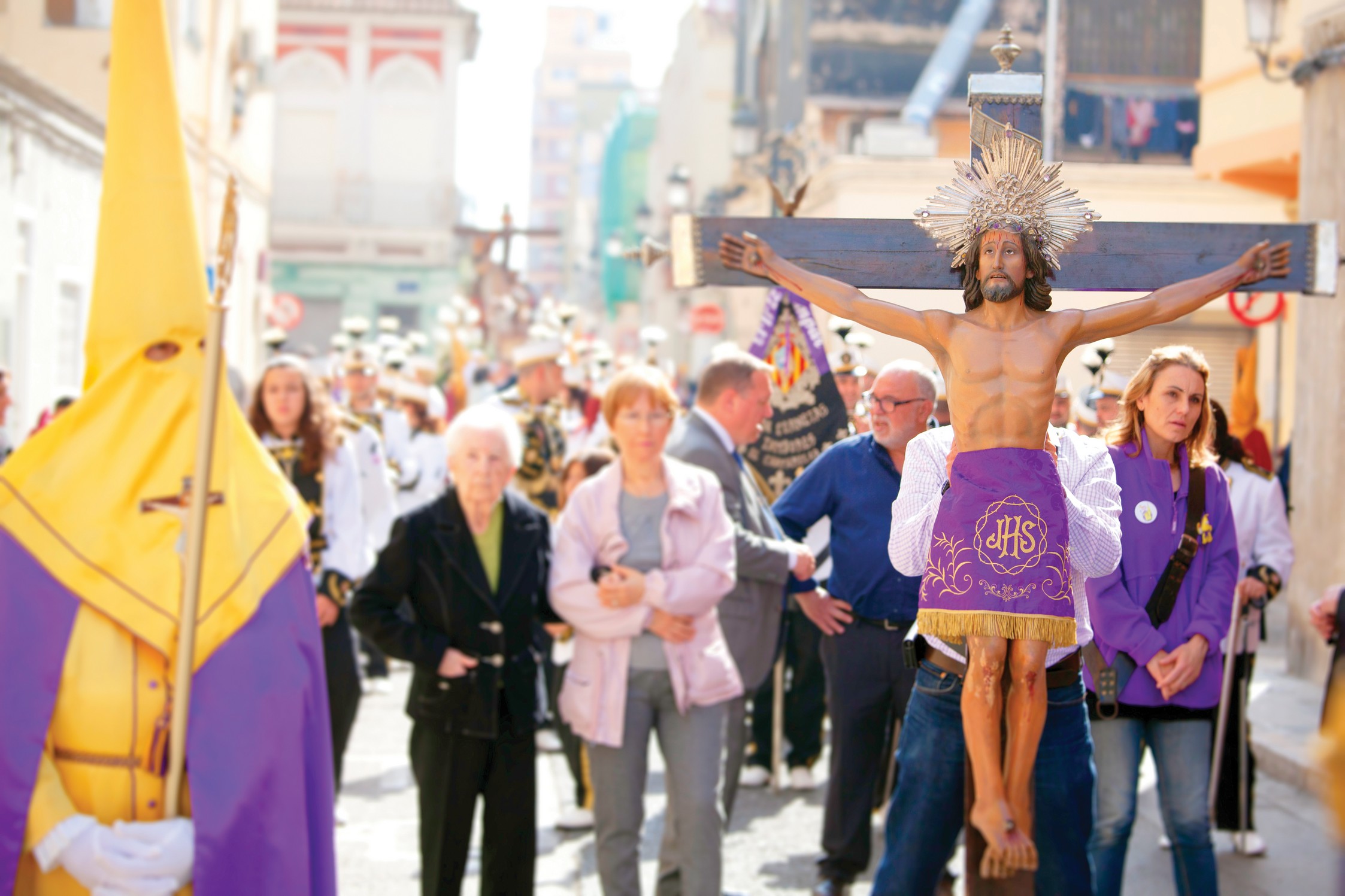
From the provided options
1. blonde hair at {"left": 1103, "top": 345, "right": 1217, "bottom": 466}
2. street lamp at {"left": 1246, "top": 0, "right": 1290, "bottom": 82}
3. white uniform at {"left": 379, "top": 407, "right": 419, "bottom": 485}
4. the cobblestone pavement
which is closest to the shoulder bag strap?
blonde hair at {"left": 1103, "top": 345, "right": 1217, "bottom": 466}

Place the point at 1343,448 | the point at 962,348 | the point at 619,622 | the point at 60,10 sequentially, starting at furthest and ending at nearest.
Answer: the point at 60,10
the point at 1343,448
the point at 619,622
the point at 962,348

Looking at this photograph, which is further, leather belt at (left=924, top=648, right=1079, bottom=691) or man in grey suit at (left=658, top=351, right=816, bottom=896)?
man in grey suit at (left=658, top=351, right=816, bottom=896)

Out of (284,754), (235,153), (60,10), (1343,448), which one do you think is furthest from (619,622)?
(235,153)

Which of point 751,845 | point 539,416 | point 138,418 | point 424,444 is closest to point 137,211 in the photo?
point 138,418

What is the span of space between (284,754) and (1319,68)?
8.39 meters

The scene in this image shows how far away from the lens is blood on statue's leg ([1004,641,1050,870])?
276cm

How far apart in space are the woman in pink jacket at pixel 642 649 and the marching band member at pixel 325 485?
59.1 inches

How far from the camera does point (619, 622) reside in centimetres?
471

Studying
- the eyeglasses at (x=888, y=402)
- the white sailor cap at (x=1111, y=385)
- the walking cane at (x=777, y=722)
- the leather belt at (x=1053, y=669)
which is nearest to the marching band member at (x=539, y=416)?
the walking cane at (x=777, y=722)

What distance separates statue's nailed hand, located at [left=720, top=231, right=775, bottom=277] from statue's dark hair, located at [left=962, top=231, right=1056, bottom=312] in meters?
0.47

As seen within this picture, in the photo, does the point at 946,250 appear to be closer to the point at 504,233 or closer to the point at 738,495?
the point at 738,495

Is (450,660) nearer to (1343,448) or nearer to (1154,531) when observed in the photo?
(1154,531)

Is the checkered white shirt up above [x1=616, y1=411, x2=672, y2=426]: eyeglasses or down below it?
below

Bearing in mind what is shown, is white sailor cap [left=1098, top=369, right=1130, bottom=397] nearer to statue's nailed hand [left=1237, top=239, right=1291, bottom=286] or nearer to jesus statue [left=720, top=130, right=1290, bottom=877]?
statue's nailed hand [left=1237, top=239, right=1291, bottom=286]
